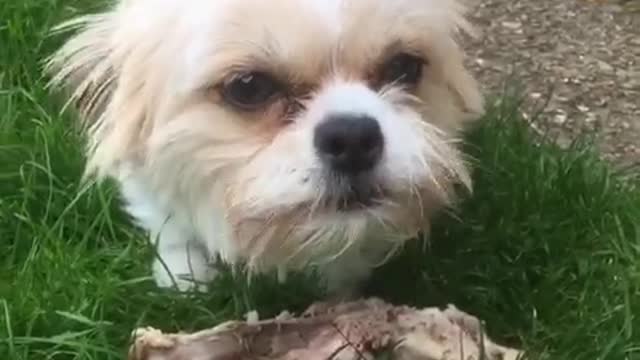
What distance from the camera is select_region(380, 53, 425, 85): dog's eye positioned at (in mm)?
2652

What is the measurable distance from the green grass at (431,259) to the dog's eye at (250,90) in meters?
0.43

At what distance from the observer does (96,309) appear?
113 inches

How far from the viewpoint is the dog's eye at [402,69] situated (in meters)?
2.65

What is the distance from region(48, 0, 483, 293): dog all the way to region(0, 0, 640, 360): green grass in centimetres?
21

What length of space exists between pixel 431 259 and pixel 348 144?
0.59 meters

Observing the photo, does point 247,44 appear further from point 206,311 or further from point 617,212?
point 617,212

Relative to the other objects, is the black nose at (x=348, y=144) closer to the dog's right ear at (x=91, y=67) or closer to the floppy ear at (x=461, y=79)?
the floppy ear at (x=461, y=79)

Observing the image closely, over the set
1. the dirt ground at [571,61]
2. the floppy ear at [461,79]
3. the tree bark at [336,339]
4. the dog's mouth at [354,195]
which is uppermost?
the floppy ear at [461,79]

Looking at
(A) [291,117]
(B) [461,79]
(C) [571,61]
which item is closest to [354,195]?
(A) [291,117]

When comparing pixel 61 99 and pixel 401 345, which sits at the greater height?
pixel 61 99

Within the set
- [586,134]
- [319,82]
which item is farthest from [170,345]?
[586,134]

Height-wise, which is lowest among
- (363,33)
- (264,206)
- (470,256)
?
(470,256)

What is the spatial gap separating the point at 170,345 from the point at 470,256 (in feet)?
2.29

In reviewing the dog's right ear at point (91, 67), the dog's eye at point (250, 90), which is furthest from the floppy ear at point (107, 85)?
the dog's eye at point (250, 90)
